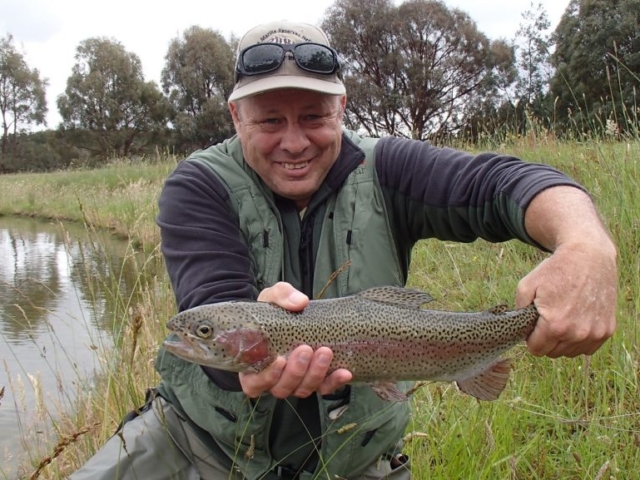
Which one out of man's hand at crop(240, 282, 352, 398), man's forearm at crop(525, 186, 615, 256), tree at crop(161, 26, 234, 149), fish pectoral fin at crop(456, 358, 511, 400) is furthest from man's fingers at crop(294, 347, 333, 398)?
tree at crop(161, 26, 234, 149)

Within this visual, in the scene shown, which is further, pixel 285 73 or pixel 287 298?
pixel 285 73

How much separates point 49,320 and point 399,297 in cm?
725

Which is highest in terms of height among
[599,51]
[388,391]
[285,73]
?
[599,51]

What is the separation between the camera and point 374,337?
2.36 m

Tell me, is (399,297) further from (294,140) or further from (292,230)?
(294,140)

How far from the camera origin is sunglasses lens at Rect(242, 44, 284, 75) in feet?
9.71

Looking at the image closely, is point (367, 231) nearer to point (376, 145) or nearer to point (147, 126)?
point (376, 145)

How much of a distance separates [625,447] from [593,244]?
1.15 metres

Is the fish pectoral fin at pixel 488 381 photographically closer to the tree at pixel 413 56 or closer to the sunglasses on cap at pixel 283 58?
the sunglasses on cap at pixel 283 58

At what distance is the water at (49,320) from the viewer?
14.4 feet

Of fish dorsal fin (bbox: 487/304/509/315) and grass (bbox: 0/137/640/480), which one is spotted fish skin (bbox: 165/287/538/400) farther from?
grass (bbox: 0/137/640/480)

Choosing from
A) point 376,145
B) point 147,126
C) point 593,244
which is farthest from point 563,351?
point 147,126

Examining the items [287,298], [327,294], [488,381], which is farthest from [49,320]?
[488,381]

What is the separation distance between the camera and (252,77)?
300 centimetres
